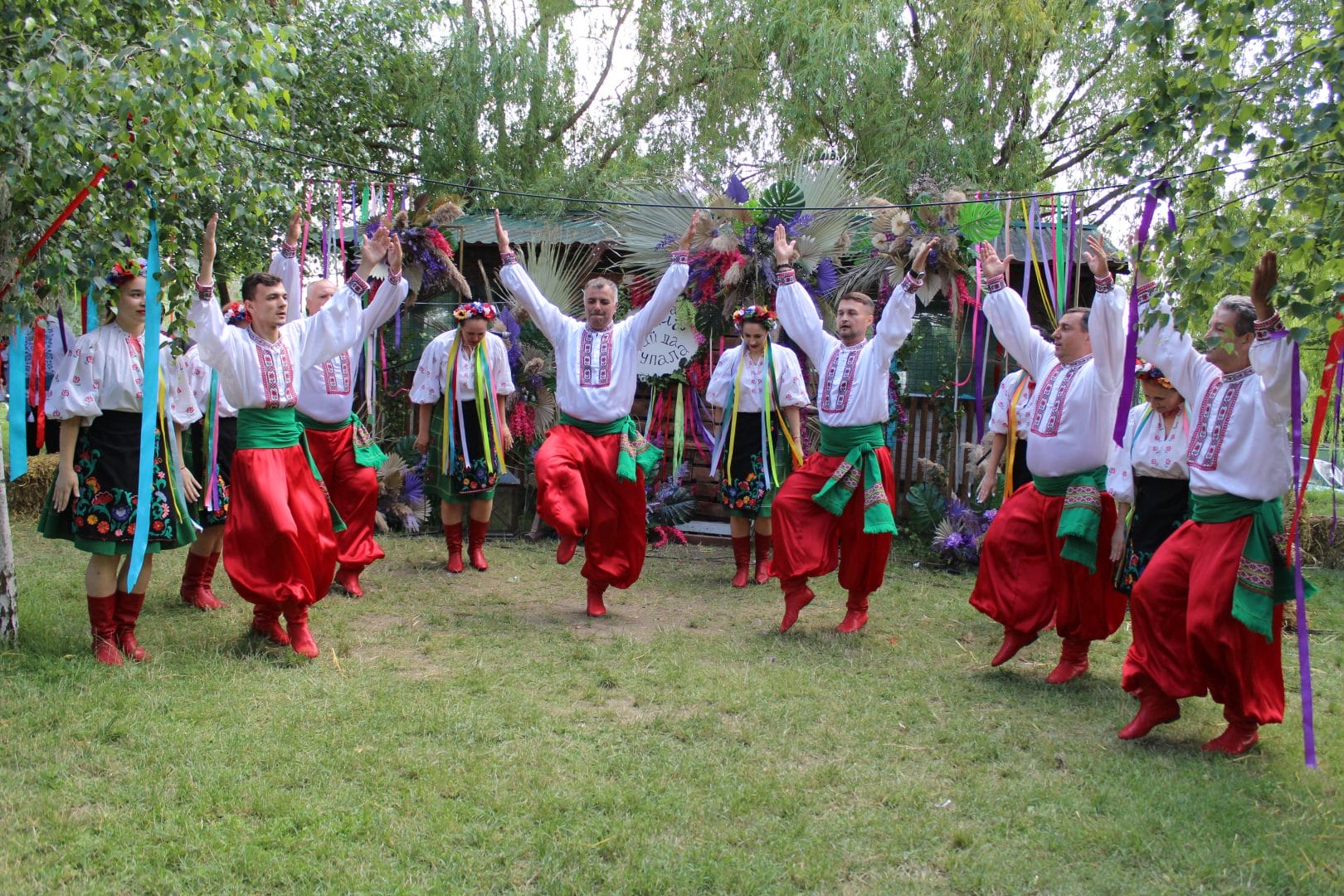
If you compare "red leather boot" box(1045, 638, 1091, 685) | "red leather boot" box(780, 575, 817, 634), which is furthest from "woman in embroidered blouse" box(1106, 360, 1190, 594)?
"red leather boot" box(780, 575, 817, 634)

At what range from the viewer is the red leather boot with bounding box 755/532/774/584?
7133 mm

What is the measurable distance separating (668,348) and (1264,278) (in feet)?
18.4

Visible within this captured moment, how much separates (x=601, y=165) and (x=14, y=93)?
930 centimetres

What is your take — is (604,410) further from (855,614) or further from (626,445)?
(855,614)

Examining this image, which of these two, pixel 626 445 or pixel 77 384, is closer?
pixel 77 384

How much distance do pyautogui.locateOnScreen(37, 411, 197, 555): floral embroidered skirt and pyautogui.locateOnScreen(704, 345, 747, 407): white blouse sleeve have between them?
3.74 metres

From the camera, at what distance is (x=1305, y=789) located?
3.35m

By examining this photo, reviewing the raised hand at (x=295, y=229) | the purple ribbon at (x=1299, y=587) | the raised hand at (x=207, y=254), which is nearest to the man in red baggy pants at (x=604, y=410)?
the raised hand at (x=295, y=229)

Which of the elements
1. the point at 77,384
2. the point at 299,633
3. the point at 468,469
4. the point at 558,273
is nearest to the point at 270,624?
the point at 299,633

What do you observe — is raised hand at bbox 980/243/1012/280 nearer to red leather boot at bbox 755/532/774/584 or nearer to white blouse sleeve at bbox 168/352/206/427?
red leather boot at bbox 755/532/774/584

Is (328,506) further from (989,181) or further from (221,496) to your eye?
(989,181)

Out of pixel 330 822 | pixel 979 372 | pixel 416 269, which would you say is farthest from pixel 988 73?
pixel 330 822

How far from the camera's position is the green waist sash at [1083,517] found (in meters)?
4.43

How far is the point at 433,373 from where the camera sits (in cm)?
718
